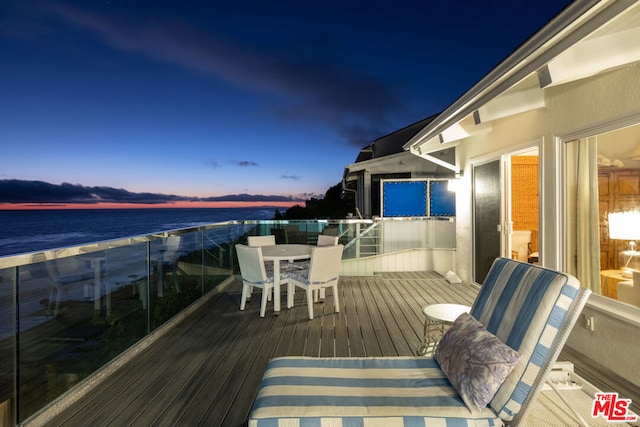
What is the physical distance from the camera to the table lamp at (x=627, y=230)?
8.80ft

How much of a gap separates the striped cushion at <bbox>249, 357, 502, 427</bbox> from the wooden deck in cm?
65

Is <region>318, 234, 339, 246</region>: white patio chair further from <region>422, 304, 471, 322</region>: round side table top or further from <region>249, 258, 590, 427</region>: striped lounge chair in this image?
<region>249, 258, 590, 427</region>: striped lounge chair

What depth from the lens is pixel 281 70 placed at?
44.2 feet

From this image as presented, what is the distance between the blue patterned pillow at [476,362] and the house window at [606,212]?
1.87 m

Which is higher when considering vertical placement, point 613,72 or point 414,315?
point 613,72

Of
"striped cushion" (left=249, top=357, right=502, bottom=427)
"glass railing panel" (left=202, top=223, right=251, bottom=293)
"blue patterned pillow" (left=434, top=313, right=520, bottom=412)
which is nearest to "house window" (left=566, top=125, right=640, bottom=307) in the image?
"blue patterned pillow" (left=434, top=313, right=520, bottom=412)

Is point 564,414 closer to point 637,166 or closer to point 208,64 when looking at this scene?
point 637,166

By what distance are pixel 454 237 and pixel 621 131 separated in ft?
13.1

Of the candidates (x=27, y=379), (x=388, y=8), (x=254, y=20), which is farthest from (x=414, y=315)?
(x=388, y=8)

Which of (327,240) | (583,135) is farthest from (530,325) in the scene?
(327,240)

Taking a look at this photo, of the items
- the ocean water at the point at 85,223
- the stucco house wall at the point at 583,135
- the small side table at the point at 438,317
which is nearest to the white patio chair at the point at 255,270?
the small side table at the point at 438,317

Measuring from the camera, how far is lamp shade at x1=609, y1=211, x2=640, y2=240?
105 inches

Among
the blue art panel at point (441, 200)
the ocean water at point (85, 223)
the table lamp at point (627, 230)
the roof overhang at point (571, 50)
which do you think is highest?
the roof overhang at point (571, 50)

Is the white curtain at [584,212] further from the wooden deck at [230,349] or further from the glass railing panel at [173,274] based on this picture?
the glass railing panel at [173,274]
